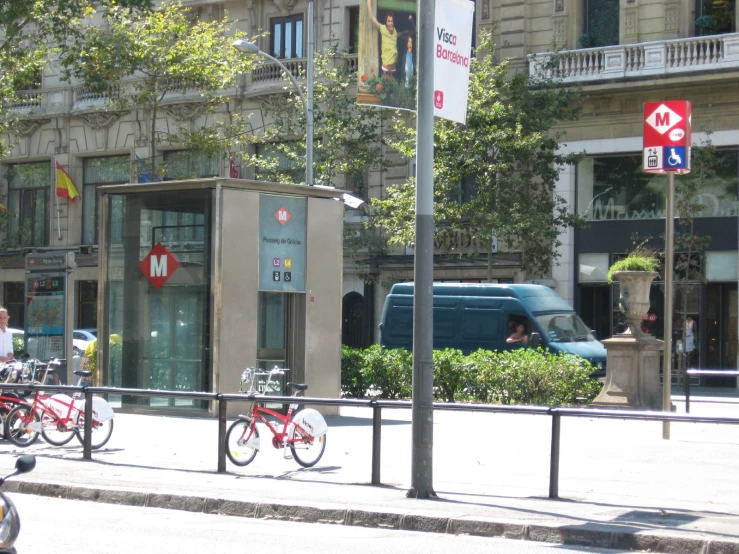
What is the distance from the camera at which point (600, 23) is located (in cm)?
3117

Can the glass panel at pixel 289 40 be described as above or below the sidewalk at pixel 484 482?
above

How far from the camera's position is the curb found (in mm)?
8492

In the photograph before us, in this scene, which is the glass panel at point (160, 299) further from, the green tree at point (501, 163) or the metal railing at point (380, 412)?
the green tree at point (501, 163)

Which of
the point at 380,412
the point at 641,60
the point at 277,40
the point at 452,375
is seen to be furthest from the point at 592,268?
the point at 380,412

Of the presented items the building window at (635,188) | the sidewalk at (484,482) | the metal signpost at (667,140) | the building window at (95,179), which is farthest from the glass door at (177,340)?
the building window at (95,179)

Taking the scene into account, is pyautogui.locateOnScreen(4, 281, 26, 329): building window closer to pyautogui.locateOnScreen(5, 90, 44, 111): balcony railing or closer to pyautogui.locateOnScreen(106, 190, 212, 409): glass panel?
pyautogui.locateOnScreen(5, 90, 44, 111): balcony railing

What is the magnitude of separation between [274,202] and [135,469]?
262 inches

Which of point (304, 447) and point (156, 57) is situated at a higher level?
point (156, 57)

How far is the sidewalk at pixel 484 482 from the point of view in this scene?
916cm

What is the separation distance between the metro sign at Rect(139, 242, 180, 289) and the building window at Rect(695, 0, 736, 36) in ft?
56.2

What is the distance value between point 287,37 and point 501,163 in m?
11.2

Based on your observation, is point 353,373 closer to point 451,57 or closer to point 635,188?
point 451,57

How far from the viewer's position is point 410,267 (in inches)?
1320

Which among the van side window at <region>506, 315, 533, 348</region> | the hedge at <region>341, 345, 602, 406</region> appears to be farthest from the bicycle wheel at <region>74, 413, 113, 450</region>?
the van side window at <region>506, 315, 533, 348</region>
